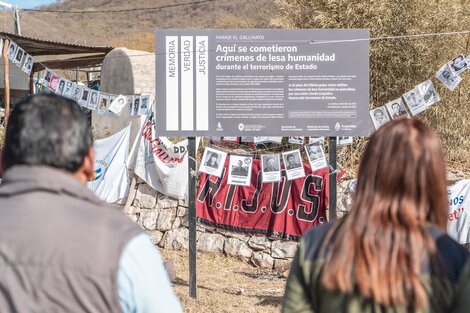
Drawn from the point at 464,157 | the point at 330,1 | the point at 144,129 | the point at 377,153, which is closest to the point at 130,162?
the point at 144,129

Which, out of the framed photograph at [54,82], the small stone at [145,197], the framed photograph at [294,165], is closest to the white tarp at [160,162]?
the small stone at [145,197]

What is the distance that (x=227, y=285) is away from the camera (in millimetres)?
8164

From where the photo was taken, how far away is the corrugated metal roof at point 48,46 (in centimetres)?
1222

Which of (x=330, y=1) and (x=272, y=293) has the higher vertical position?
(x=330, y=1)

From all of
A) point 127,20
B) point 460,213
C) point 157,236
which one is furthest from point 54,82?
point 127,20

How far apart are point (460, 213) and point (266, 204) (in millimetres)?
2671

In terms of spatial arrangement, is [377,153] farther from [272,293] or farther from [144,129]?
[144,129]

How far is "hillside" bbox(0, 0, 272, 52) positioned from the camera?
47906mm

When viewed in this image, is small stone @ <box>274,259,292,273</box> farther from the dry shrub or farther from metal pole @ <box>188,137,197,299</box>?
the dry shrub

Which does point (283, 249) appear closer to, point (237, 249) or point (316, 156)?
point (237, 249)

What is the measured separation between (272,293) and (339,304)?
5.98 m

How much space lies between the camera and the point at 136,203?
10.2 m

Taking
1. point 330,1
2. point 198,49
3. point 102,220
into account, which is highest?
point 330,1

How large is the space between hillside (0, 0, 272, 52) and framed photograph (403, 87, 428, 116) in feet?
119
